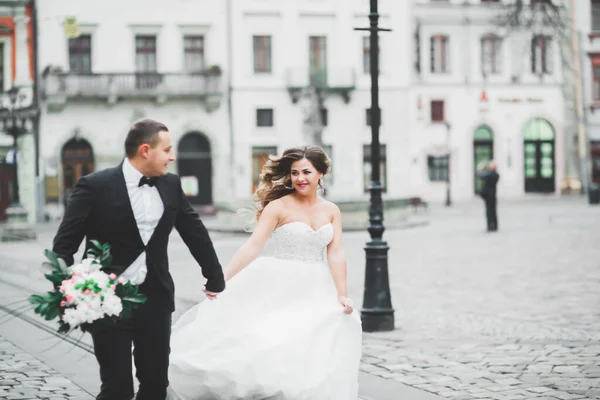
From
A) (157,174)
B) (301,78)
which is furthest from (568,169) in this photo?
(157,174)

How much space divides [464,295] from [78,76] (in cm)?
3232

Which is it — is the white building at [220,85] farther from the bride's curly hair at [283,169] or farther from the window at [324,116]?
the bride's curly hair at [283,169]

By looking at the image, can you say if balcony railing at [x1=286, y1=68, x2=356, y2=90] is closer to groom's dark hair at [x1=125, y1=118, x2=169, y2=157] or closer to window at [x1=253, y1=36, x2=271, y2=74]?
window at [x1=253, y1=36, x2=271, y2=74]

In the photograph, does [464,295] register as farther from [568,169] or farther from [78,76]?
[568,169]

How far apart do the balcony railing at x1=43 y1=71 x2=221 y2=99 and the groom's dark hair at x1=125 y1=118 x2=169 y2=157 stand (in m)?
38.6

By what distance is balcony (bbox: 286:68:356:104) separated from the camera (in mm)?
45469

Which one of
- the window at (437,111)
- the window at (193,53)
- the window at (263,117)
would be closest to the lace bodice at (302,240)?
the window at (193,53)

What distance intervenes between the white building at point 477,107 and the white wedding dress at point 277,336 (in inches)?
1810

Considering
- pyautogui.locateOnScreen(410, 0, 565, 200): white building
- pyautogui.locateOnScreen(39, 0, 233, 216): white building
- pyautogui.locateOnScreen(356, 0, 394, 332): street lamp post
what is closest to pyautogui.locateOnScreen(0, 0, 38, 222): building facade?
pyautogui.locateOnScreen(39, 0, 233, 216): white building

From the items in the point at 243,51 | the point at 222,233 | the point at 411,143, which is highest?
the point at 243,51

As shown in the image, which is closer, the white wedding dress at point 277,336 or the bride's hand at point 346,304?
the white wedding dress at point 277,336

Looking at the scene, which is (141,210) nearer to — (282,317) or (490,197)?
(282,317)

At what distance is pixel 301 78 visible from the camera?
149ft

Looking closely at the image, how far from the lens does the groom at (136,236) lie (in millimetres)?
5195
